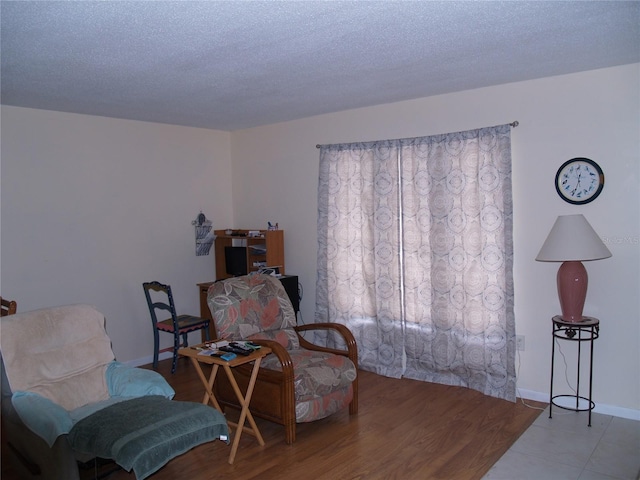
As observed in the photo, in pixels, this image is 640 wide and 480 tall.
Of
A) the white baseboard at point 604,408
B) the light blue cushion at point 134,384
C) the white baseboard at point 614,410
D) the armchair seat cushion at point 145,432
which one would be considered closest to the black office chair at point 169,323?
the light blue cushion at point 134,384

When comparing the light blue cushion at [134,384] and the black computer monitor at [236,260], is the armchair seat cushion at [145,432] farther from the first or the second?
the black computer monitor at [236,260]

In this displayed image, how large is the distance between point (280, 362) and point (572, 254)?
2.07 meters

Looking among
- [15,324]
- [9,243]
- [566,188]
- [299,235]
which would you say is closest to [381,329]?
[299,235]

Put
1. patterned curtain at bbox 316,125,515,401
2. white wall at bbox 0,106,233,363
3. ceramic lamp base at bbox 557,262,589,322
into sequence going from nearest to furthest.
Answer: ceramic lamp base at bbox 557,262,589,322 < patterned curtain at bbox 316,125,515,401 < white wall at bbox 0,106,233,363

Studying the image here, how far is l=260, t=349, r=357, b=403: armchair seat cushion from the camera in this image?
3602 mm

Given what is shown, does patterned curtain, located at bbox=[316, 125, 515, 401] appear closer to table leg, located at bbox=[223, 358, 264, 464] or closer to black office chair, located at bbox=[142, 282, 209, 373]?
black office chair, located at bbox=[142, 282, 209, 373]

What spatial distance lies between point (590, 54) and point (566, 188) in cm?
99

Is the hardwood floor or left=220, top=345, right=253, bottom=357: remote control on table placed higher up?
left=220, top=345, right=253, bottom=357: remote control on table

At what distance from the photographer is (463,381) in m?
4.58

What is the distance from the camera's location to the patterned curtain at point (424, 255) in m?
4.30

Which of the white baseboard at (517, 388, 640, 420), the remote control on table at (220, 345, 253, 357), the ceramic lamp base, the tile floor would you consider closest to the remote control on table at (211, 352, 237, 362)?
the remote control on table at (220, 345, 253, 357)

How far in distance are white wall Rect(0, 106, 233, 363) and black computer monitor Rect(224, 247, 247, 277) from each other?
0.31m

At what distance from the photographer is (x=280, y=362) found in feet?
11.6

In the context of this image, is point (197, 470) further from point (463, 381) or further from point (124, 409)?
point (463, 381)
